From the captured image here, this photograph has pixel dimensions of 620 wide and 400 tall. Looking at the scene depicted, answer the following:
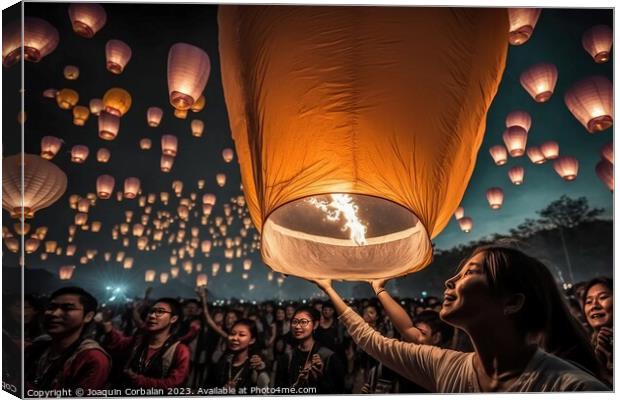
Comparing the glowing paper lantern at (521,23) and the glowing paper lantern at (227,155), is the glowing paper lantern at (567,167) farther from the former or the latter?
the glowing paper lantern at (227,155)

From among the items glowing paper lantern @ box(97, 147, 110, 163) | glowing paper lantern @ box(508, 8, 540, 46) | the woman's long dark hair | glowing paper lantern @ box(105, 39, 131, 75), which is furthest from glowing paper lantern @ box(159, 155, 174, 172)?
glowing paper lantern @ box(508, 8, 540, 46)

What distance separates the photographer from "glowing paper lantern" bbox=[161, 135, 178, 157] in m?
3.46

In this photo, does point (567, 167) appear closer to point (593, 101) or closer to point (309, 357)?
point (593, 101)

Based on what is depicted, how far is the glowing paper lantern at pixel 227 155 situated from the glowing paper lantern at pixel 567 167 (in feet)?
5.88

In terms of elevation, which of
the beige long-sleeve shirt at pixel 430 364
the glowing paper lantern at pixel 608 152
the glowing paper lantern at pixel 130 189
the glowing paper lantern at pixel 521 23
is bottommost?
the beige long-sleeve shirt at pixel 430 364

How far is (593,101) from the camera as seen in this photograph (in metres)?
3.59

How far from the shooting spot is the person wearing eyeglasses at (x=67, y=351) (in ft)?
10.5

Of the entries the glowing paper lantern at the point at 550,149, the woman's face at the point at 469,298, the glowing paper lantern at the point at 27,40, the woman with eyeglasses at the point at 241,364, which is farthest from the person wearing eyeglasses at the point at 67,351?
the glowing paper lantern at the point at 550,149

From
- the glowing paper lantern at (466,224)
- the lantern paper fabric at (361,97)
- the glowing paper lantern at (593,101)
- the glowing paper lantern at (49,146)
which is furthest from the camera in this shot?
the glowing paper lantern at (593,101)

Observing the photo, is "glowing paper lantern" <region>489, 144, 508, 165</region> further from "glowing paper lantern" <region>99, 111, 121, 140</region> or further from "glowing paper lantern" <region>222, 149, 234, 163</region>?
"glowing paper lantern" <region>99, 111, 121, 140</region>

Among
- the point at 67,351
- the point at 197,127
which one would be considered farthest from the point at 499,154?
the point at 67,351

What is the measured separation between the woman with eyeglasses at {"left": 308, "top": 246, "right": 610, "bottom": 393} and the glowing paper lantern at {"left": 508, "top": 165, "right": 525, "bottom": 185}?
16.0 inches

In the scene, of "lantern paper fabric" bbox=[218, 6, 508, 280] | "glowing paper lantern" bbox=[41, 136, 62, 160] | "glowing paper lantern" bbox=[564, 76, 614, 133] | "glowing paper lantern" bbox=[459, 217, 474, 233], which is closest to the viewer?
"lantern paper fabric" bbox=[218, 6, 508, 280]

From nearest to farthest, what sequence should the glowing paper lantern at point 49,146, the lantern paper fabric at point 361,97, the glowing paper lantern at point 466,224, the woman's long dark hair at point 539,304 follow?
1. the lantern paper fabric at point 361,97
2. the woman's long dark hair at point 539,304
3. the glowing paper lantern at point 49,146
4. the glowing paper lantern at point 466,224
